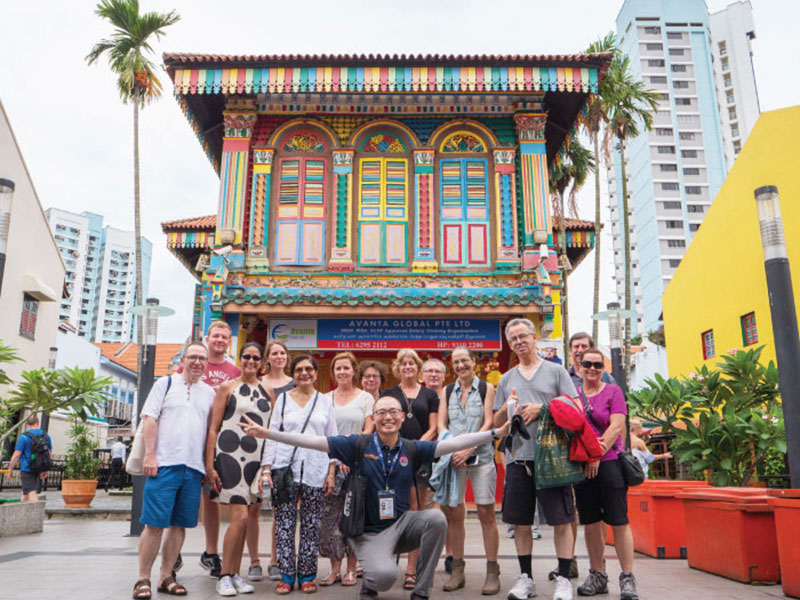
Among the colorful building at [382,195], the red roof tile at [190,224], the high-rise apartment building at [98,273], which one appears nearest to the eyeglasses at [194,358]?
the colorful building at [382,195]

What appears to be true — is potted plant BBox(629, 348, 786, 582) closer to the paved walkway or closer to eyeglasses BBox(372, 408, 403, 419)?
the paved walkway

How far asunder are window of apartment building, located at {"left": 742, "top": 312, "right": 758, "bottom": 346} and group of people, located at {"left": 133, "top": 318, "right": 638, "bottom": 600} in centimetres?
1611

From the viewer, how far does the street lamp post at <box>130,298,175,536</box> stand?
27.4 feet

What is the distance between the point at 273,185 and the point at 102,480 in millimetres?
12207

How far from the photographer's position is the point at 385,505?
172 inches

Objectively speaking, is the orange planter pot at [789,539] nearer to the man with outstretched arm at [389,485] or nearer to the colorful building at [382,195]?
the man with outstretched arm at [389,485]

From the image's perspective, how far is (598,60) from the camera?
1195 centimetres

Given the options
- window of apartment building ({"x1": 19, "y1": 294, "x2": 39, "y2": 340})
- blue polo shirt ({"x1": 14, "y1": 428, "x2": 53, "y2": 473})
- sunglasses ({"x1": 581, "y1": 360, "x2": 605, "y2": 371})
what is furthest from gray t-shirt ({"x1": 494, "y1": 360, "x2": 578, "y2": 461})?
window of apartment building ({"x1": 19, "y1": 294, "x2": 39, "y2": 340})

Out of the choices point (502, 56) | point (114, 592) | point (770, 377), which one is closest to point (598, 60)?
point (502, 56)

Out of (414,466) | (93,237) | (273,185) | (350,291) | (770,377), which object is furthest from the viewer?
(93,237)

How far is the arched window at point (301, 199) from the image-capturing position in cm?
1251

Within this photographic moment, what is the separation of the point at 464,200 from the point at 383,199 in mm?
1629

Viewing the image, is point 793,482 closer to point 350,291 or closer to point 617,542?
point 617,542

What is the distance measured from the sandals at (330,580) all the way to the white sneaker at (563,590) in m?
1.74
